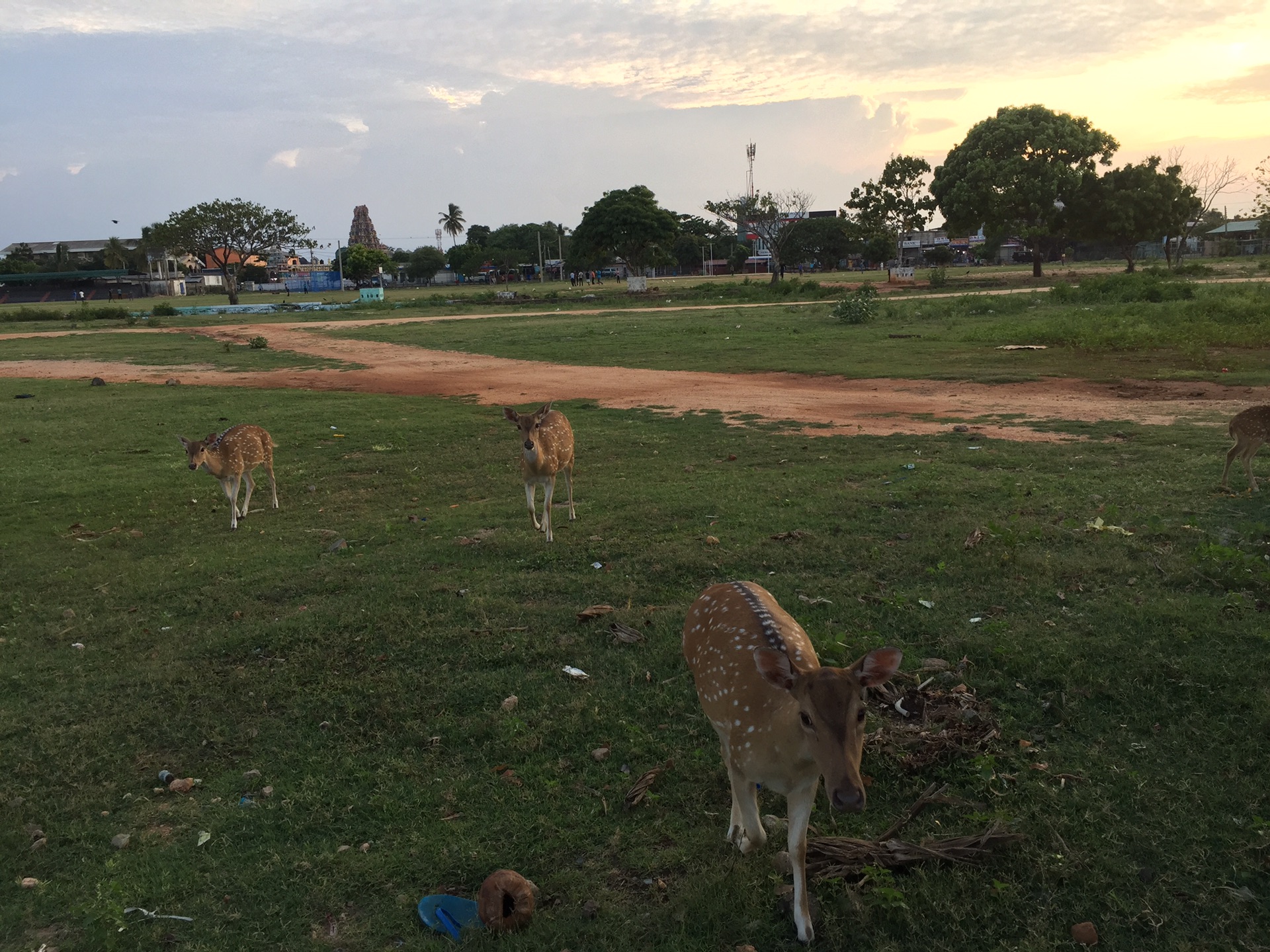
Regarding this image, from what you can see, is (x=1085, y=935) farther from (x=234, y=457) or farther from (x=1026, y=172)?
(x=1026, y=172)

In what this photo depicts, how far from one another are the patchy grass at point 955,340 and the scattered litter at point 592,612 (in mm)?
17014

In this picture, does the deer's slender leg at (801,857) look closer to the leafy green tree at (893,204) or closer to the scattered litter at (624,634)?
the scattered litter at (624,634)

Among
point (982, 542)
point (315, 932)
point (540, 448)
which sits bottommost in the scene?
point (315, 932)

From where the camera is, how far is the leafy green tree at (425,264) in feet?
466

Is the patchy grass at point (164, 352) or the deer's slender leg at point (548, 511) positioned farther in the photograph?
the patchy grass at point (164, 352)

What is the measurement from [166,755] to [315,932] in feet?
8.44

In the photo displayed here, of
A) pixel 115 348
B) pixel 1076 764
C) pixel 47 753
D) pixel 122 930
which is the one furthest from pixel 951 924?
pixel 115 348

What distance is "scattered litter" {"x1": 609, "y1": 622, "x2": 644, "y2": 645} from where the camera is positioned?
776 centimetres

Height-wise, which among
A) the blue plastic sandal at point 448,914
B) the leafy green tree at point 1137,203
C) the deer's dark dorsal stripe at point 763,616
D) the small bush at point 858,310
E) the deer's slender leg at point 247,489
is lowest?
the blue plastic sandal at point 448,914

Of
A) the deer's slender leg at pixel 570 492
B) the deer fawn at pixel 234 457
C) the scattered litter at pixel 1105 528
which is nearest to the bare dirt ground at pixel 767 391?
the scattered litter at pixel 1105 528

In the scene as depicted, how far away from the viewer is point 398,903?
16.0 ft

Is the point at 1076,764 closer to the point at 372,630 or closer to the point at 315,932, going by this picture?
the point at 315,932

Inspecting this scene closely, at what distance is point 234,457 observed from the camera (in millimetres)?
13047

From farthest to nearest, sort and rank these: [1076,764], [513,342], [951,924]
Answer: [513,342] < [1076,764] < [951,924]
